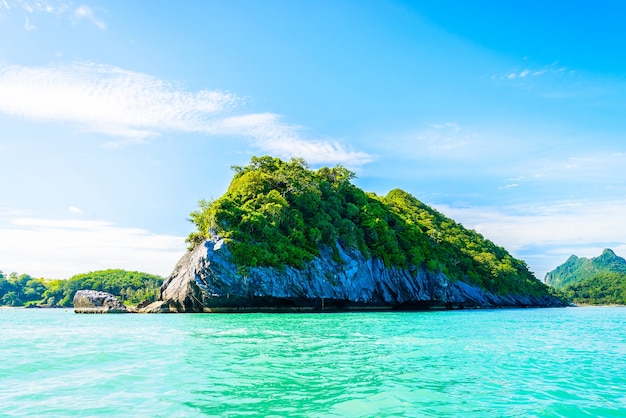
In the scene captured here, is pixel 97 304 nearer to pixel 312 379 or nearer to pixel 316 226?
pixel 316 226

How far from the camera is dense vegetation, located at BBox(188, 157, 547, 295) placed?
4444cm

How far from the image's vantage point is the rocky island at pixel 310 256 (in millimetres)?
42125

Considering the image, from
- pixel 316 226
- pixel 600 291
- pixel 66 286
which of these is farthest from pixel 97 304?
pixel 600 291

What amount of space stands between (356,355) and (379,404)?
Result: 542 cm

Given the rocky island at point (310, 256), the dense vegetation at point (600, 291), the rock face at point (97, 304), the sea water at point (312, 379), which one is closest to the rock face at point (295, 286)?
the rocky island at point (310, 256)

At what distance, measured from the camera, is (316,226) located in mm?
51656

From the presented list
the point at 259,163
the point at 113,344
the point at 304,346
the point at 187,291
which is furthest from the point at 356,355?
the point at 259,163

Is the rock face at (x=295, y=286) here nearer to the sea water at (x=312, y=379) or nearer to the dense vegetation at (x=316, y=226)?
the dense vegetation at (x=316, y=226)

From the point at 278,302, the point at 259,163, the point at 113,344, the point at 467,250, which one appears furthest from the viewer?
the point at 467,250

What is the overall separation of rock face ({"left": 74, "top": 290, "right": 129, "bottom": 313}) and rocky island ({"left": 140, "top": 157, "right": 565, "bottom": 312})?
14.2 feet

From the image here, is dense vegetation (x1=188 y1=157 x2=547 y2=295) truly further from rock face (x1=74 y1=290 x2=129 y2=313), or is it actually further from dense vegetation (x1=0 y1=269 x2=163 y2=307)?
dense vegetation (x1=0 y1=269 x2=163 y2=307)

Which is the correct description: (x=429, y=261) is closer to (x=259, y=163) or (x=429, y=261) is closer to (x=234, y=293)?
(x=259, y=163)

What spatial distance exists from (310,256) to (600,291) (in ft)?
336

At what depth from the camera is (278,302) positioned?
45.8 metres
